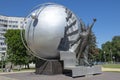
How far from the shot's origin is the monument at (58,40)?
21344 mm

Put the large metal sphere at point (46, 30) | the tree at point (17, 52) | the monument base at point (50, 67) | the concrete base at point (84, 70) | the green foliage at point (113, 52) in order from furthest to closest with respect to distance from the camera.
→ the green foliage at point (113, 52)
the tree at point (17, 52)
the monument base at point (50, 67)
the large metal sphere at point (46, 30)
the concrete base at point (84, 70)

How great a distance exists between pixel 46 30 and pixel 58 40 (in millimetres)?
1525

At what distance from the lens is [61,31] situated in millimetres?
21547

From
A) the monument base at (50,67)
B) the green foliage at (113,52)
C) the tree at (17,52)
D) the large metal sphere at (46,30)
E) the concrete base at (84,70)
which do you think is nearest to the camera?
the concrete base at (84,70)

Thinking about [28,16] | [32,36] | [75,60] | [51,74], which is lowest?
[51,74]

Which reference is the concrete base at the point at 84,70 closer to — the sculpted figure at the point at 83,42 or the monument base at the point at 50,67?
the sculpted figure at the point at 83,42

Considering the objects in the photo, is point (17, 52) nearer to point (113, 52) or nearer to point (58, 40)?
point (58, 40)

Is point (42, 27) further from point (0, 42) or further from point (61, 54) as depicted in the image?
point (0, 42)

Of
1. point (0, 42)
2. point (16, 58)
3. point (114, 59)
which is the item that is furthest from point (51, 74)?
point (114, 59)

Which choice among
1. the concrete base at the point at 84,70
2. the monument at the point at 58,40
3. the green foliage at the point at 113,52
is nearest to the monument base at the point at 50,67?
the monument at the point at 58,40

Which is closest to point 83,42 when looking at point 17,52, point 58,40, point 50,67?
point 58,40

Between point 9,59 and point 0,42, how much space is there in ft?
155

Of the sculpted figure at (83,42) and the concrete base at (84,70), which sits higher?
the sculpted figure at (83,42)

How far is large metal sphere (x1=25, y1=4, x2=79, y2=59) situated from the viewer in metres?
21.3
